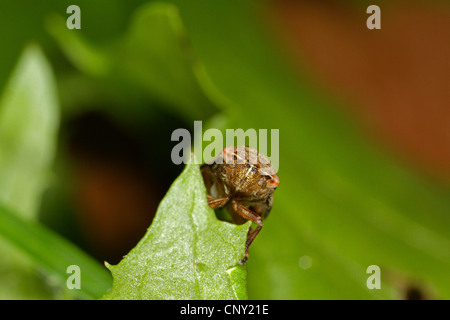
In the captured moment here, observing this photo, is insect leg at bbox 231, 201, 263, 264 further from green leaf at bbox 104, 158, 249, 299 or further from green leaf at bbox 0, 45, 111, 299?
Result: green leaf at bbox 0, 45, 111, 299

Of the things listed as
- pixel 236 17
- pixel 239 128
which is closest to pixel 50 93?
pixel 239 128

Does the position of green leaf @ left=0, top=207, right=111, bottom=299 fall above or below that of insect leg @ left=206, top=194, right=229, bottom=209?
below

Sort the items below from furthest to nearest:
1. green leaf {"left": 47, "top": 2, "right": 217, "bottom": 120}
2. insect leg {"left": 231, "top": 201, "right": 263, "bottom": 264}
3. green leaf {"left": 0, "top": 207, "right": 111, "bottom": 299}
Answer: green leaf {"left": 47, "top": 2, "right": 217, "bottom": 120}
green leaf {"left": 0, "top": 207, "right": 111, "bottom": 299}
insect leg {"left": 231, "top": 201, "right": 263, "bottom": 264}

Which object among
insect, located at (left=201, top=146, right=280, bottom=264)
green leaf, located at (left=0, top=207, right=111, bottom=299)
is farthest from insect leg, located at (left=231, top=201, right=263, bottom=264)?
green leaf, located at (left=0, top=207, right=111, bottom=299)

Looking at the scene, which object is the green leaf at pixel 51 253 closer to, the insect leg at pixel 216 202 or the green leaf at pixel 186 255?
the green leaf at pixel 186 255

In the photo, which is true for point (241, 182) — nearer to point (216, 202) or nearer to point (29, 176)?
point (216, 202)

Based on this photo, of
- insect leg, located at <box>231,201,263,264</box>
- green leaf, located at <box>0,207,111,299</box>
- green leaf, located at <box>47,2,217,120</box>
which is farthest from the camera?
green leaf, located at <box>47,2,217,120</box>

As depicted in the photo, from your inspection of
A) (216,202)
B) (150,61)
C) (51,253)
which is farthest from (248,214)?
(150,61)
